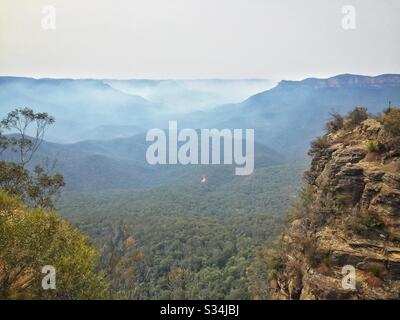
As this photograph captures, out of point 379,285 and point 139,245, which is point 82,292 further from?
point 139,245

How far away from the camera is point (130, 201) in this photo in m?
70.6

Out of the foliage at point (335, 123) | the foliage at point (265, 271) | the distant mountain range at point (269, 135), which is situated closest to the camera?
the foliage at point (265, 271)

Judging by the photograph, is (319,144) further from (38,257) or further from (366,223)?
(38,257)

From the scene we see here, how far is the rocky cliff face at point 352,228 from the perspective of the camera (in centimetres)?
979

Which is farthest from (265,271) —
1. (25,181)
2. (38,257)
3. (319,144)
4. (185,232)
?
(185,232)

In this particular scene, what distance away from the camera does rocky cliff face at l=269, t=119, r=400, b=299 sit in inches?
385

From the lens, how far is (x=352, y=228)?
10938mm

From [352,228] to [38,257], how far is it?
8.75 metres

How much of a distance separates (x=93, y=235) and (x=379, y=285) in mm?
37369

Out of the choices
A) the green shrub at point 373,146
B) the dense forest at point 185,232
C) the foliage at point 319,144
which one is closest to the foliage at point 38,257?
the green shrub at point 373,146

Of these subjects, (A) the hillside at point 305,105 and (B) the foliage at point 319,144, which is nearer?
(B) the foliage at point 319,144

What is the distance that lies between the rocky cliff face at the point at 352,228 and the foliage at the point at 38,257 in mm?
6518

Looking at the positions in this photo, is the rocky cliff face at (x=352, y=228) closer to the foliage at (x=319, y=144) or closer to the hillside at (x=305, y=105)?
the foliage at (x=319, y=144)
